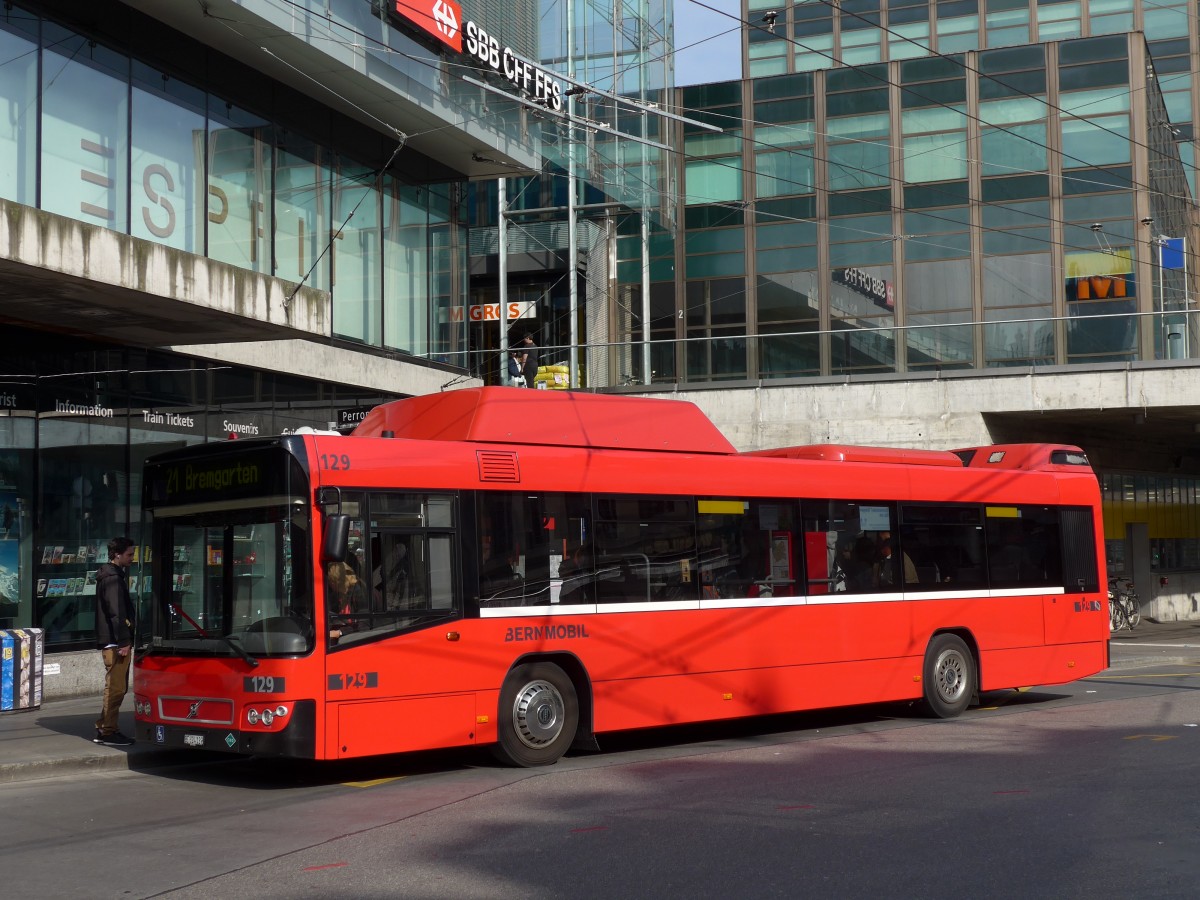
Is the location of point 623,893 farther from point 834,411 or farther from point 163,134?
point 834,411

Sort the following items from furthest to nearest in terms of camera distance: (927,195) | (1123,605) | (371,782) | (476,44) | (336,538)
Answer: (927,195), (1123,605), (476,44), (371,782), (336,538)

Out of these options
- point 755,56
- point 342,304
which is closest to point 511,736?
point 342,304

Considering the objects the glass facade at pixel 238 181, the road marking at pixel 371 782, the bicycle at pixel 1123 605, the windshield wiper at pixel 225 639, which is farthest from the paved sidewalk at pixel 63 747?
the bicycle at pixel 1123 605

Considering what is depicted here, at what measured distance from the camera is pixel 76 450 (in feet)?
55.0

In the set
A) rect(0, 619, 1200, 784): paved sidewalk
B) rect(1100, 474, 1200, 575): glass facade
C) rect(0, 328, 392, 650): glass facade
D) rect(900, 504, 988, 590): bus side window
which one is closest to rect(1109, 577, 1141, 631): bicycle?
rect(1100, 474, 1200, 575): glass facade

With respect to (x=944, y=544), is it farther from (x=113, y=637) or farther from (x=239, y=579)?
(x=113, y=637)

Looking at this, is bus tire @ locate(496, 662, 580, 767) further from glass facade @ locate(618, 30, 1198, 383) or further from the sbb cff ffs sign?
glass facade @ locate(618, 30, 1198, 383)

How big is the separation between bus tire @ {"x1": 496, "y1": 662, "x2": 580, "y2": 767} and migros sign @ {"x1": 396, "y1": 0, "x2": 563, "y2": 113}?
1203 centimetres

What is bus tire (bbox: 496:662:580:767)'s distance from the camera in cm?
1142

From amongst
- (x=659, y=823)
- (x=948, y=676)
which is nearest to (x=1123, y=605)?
(x=948, y=676)

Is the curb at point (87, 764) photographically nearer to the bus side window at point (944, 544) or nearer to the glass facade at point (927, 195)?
the bus side window at point (944, 544)

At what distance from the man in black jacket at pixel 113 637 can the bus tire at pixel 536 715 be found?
3.64 m

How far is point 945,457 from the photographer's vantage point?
52.5 feet

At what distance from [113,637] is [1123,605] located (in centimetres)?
2616
